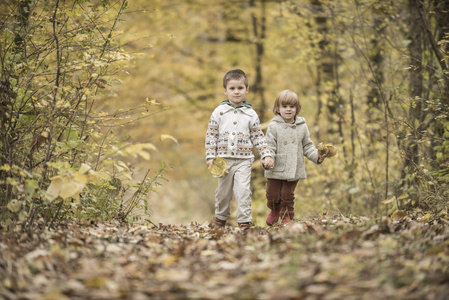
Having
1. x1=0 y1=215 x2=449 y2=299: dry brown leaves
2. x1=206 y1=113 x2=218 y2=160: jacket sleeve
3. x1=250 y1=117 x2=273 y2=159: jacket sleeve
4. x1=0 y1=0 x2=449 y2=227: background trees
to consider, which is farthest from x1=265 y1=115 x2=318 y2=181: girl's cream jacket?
x1=0 y1=215 x2=449 y2=299: dry brown leaves

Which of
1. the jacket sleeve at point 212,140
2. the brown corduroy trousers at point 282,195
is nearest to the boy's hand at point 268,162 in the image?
the brown corduroy trousers at point 282,195

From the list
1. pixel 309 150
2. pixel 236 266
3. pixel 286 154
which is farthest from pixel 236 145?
pixel 236 266

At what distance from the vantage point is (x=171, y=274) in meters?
2.70

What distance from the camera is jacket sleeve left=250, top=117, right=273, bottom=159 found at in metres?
5.41

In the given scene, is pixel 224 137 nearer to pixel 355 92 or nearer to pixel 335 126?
pixel 355 92

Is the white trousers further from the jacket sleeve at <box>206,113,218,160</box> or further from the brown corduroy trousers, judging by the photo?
the brown corduroy trousers

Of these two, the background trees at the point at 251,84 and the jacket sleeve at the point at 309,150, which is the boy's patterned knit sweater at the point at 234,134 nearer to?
the jacket sleeve at the point at 309,150

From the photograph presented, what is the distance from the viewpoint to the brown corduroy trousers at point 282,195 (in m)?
5.69

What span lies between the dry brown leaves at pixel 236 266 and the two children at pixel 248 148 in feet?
4.96

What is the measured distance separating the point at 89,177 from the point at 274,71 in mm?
11557

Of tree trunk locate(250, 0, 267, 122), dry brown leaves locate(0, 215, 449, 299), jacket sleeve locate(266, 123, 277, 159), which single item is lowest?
dry brown leaves locate(0, 215, 449, 299)

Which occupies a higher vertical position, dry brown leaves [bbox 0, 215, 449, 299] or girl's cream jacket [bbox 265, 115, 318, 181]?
girl's cream jacket [bbox 265, 115, 318, 181]

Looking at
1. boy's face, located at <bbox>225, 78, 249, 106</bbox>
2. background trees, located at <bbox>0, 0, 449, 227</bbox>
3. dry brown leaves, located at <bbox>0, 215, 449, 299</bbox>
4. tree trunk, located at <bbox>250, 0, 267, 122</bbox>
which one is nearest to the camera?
dry brown leaves, located at <bbox>0, 215, 449, 299</bbox>

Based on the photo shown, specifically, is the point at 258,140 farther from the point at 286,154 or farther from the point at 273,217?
A: the point at 273,217
